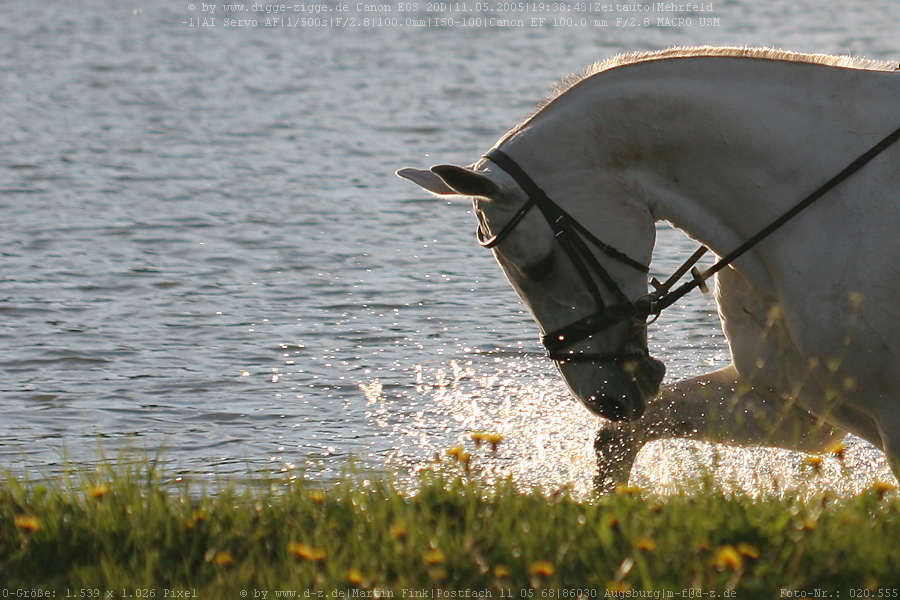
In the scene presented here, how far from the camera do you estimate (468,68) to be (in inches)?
787

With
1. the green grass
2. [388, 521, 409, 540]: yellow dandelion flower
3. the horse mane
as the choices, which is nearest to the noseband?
the horse mane

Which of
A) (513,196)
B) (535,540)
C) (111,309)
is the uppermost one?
(513,196)

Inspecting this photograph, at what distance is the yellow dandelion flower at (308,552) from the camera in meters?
3.94

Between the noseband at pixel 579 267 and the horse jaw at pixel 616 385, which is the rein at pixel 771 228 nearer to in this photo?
the noseband at pixel 579 267

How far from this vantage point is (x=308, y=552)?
396 cm

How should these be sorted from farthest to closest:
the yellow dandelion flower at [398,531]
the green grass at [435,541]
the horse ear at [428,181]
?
the horse ear at [428,181] → the yellow dandelion flower at [398,531] → the green grass at [435,541]

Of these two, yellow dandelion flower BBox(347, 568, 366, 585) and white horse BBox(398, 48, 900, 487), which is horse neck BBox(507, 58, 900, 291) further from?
yellow dandelion flower BBox(347, 568, 366, 585)

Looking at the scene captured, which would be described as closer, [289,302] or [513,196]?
[513,196]

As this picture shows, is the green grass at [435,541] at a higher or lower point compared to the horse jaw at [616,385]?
lower

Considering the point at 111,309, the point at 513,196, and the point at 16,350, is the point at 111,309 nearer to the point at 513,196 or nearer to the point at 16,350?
the point at 16,350

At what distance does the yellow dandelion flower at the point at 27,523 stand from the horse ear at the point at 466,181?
1666mm

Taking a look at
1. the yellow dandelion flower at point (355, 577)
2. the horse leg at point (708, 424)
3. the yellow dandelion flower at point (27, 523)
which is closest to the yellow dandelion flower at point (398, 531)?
the yellow dandelion flower at point (355, 577)

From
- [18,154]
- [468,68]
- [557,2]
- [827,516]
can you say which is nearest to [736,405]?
[827,516]

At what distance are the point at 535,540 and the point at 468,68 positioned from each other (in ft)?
53.7
